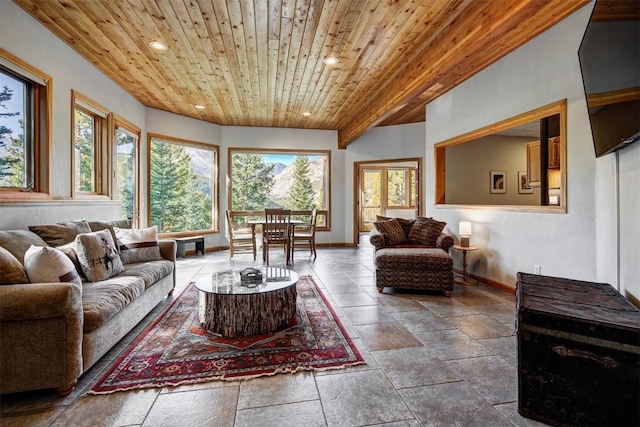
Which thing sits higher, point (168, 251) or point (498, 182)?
point (498, 182)

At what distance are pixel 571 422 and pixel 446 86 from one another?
4159mm

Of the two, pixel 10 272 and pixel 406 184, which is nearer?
pixel 10 272

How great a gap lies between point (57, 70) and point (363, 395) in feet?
13.6

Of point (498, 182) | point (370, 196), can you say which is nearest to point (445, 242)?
point (498, 182)

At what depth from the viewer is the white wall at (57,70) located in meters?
2.63

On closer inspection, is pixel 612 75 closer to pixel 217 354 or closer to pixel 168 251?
pixel 217 354

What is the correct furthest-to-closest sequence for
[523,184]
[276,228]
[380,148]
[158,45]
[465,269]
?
[380,148], [523,184], [276,228], [465,269], [158,45]

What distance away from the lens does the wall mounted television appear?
152cm

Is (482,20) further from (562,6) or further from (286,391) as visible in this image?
(286,391)

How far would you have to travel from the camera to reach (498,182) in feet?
19.1

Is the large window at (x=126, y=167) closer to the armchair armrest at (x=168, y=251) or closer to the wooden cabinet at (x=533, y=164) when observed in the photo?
the armchair armrest at (x=168, y=251)

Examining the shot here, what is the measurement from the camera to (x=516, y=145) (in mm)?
5883

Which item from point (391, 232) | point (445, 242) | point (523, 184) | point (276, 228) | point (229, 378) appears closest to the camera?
point (229, 378)

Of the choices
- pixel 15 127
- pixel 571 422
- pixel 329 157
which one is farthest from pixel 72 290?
pixel 329 157
